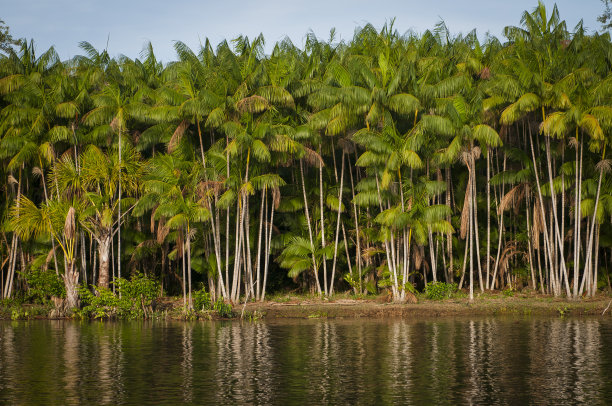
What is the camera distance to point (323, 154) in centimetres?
3388

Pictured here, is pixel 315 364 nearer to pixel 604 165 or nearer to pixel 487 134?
pixel 487 134

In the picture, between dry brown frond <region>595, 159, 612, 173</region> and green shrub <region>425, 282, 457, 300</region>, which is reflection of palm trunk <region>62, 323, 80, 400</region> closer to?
green shrub <region>425, 282, 457, 300</region>

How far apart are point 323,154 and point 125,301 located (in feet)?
36.5

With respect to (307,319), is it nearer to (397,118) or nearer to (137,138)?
(397,118)

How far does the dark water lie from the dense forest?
7019 mm

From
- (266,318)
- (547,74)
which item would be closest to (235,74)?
(266,318)

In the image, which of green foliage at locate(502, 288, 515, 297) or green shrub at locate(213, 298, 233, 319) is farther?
green foliage at locate(502, 288, 515, 297)

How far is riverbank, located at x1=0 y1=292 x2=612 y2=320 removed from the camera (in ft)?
91.0

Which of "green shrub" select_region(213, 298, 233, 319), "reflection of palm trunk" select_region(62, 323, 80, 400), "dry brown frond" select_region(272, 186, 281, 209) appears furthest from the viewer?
"dry brown frond" select_region(272, 186, 281, 209)

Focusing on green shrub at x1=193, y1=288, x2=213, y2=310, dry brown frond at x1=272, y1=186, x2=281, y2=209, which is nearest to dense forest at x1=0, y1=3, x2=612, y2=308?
dry brown frond at x1=272, y1=186, x2=281, y2=209

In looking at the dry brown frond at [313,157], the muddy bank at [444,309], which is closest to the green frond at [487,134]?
the muddy bank at [444,309]

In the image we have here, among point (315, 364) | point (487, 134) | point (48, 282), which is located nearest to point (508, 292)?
point (487, 134)

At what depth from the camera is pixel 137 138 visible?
3475cm

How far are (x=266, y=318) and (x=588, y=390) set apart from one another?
1714cm
